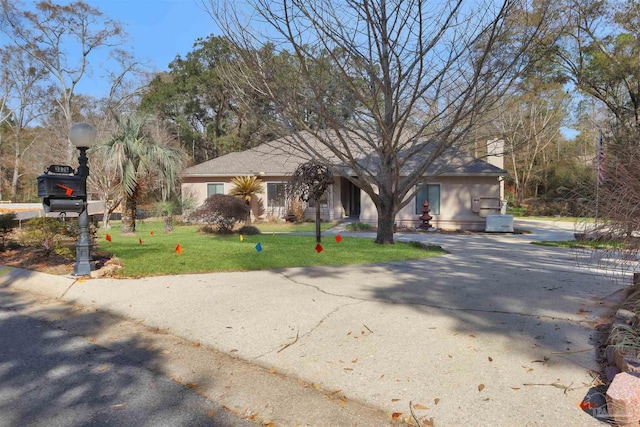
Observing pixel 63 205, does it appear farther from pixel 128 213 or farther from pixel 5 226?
pixel 128 213

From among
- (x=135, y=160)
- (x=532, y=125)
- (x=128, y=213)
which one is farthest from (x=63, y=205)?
(x=532, y=125)

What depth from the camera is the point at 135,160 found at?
49.2ft

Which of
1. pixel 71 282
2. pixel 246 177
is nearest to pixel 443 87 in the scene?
pixel 71 282

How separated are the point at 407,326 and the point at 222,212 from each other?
11.3 metres

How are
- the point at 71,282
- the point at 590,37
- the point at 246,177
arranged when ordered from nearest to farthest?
1. the point at 71,282
2. the point at 590,37
3. the point at 246,177

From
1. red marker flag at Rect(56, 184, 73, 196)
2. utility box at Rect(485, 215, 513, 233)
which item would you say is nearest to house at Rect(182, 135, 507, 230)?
utility box at Rect(485, 215, 513, 233)

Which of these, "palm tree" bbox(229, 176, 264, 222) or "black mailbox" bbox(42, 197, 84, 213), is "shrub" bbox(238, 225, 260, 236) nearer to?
"palm tree" bbox(229, 176, 264, 222)

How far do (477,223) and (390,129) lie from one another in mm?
11849

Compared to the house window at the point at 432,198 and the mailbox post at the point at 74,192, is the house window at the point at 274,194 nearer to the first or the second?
the house window at the point at 432,198

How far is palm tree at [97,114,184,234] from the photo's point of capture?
48.2 ft

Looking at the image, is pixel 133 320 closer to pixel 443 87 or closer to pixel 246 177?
pixel 443 87

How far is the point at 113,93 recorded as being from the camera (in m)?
30.6

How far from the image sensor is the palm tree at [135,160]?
14.7 m

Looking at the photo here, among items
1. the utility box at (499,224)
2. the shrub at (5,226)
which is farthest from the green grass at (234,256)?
the utility box at (499,224)
